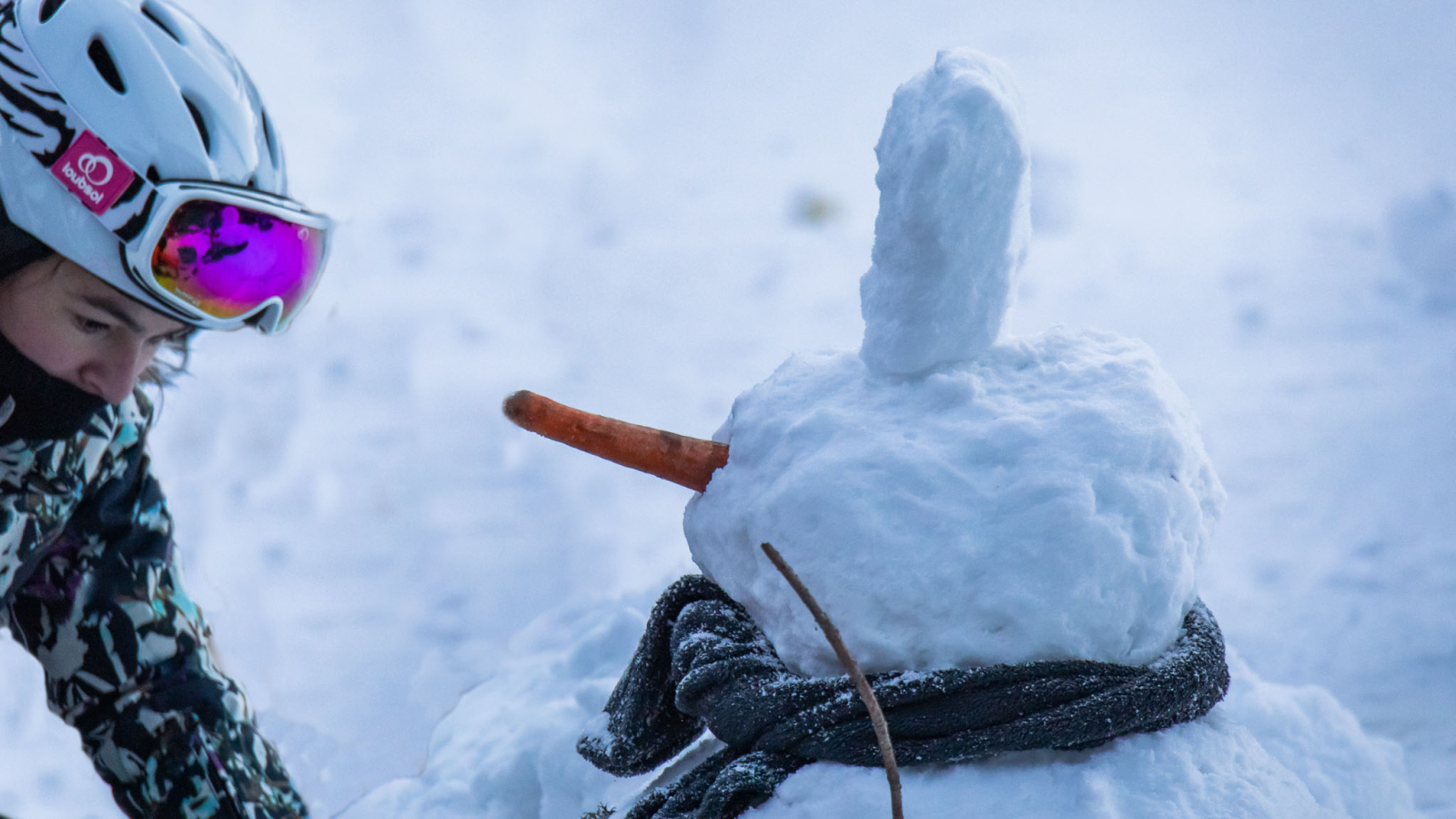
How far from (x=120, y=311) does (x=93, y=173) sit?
0.16 meters

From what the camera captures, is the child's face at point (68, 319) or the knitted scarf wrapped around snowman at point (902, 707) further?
the child's face at point (68, 319)

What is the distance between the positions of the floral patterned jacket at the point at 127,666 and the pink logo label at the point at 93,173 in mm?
396

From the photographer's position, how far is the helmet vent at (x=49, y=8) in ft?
4.27

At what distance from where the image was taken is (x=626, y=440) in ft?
3.61

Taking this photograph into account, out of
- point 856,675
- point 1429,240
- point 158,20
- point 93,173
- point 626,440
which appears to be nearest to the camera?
point 856,675

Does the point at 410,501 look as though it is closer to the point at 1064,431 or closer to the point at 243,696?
the point at 243,696

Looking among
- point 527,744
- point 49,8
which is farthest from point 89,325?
point 527,744

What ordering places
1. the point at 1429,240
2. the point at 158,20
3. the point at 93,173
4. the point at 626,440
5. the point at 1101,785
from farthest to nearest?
the point at 1429,240 → the point at 158,20 → the point at 93,173 → the point at 626,440 → the point at 1101,785

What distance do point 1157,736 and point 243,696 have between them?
4.30 ft

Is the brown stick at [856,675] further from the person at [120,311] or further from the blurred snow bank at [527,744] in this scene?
the person at [120,311]

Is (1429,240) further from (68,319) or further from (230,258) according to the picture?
(68,319)

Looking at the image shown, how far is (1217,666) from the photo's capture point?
3.26 feet

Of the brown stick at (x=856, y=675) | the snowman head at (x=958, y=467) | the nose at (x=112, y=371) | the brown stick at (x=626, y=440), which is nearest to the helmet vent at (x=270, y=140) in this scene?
the nose at (x=112, y=371)

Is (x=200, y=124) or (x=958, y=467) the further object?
(x=200, y=124)
